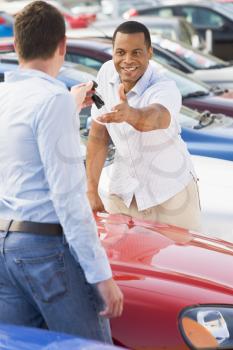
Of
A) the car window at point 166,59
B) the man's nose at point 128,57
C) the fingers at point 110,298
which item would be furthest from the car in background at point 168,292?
the car window at point 166,59

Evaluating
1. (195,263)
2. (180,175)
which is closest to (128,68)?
(180,175)

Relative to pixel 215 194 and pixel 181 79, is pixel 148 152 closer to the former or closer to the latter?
pixel 215 194

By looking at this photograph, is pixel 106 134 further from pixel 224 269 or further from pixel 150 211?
pixel 224 269

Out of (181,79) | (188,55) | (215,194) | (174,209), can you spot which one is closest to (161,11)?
(188,55)

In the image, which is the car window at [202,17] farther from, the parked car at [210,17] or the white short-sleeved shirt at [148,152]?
the white short-sleeved shirt at [148,152]

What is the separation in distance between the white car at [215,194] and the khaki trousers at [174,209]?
29 cm

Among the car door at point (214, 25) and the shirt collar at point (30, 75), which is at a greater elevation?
the shirt collar at point (30, 75)

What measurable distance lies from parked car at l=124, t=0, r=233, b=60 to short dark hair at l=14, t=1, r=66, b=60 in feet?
48.1

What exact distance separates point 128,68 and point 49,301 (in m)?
1.71

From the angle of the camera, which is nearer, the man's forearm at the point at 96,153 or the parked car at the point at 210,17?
the man's forearm at the point at 96,153

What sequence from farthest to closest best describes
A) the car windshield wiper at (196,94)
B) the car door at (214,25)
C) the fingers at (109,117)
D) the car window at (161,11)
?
the car window at (161,11) → the car door at (214,25) → the car windshield wiper at (196,94) → the fingers at (109,117)

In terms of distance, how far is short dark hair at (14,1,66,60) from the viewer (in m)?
3.10

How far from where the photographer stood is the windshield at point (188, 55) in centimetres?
1152

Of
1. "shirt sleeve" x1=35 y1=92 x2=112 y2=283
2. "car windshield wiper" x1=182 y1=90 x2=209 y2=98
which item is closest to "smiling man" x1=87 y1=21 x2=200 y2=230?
"shirt sleeve" x1=35 y1=92 x2=112 y2=283
